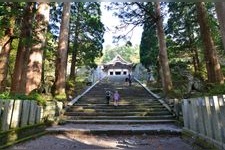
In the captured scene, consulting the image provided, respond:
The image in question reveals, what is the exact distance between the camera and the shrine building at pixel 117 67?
5206 centimetres

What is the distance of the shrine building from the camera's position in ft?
171

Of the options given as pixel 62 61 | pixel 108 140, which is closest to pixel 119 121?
pixel 108 140

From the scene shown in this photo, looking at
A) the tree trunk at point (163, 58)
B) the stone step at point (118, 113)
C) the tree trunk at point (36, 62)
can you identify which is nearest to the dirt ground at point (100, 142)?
the tree trunk at point (36, 62)

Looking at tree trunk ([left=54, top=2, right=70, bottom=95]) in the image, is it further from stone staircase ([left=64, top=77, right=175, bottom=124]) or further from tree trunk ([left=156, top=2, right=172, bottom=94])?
tree trunk ([left=156, top=2, right=172, bottom=94])

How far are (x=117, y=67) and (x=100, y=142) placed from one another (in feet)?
146

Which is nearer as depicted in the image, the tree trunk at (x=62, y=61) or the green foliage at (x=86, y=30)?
the tree trunk at (x=62, y=61)

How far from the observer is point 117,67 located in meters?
52.5

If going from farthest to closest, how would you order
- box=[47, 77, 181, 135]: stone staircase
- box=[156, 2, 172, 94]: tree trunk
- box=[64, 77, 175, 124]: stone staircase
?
1. box=[156, 2, 172, 94]: tree trunk
2. box=[64, 77, 175, 124]: stone staircase
3. box=[47, 77, 181, 135]: stone staircase

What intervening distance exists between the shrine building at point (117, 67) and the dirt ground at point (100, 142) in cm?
4297

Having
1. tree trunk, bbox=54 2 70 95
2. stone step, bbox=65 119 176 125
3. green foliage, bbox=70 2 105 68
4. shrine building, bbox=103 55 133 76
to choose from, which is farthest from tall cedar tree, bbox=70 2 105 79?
shrine building, bbox=103 55 133 76

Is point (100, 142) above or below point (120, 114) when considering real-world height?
below

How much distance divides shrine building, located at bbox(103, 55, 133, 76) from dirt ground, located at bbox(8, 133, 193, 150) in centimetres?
4297

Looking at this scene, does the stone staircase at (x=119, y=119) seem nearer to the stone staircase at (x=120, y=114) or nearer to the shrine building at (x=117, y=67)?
the stone staircase at (x=120, y=114)

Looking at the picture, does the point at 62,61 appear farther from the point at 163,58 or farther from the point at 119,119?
the point at 163,58
